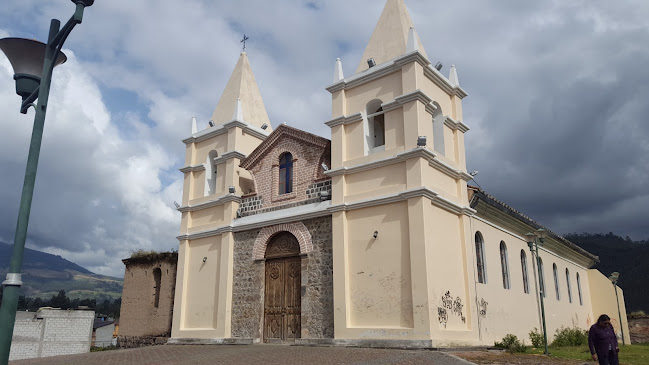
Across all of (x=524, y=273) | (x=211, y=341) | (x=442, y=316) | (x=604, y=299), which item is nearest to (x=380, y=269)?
(x=442, y=316)

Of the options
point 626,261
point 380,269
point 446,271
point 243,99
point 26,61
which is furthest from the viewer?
point 626,261

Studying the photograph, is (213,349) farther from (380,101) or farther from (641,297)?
(641,297)

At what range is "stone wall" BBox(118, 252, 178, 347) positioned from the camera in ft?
68.6

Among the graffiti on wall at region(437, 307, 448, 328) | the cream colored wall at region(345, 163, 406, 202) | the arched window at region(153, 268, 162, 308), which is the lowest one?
the graffiti on wall at region(437, 307, 448, 328)

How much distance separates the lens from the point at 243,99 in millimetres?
20938

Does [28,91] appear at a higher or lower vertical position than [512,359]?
higher

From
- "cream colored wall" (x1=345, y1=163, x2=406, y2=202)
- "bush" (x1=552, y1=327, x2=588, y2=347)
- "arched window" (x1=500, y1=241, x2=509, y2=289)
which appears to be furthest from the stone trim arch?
"bush" (x1=552, y1=327, x2=588, y2=347)

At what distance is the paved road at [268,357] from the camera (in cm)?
1109

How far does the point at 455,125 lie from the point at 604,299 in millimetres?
18362

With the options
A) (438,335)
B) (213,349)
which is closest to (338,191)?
(438,335)

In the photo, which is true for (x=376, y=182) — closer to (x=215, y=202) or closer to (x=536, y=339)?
(x=215, y=202)

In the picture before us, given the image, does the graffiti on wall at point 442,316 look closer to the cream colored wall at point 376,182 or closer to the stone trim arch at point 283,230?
the cream colored wall at point 376,182

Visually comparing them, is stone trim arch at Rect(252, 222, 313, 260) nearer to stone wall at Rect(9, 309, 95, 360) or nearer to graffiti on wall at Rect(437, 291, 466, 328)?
Answer: graffiti on wall at Rect(437, 291, 466, 328)

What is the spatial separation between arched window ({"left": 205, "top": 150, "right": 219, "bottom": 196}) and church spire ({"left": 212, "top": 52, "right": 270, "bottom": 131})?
1.43 meters
